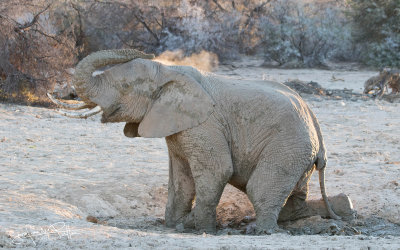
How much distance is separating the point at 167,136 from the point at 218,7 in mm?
17837

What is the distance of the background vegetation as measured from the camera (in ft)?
56.2

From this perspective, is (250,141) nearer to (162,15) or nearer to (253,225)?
(253,225)

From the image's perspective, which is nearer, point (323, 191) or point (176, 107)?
point (176, 107)

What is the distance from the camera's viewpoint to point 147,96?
553cm

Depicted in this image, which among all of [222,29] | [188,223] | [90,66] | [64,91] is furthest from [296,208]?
[222,29]

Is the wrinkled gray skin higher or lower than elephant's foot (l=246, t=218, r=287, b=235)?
higher

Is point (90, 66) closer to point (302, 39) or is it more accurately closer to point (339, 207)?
point (339, 207)

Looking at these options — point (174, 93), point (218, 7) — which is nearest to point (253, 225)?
point (174, 93)

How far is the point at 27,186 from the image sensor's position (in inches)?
264

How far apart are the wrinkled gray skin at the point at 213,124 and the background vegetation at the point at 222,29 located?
790 centimetres

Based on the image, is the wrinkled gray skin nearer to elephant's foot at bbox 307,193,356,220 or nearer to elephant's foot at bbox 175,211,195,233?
elephant's foot at bbox 175,211,195,233

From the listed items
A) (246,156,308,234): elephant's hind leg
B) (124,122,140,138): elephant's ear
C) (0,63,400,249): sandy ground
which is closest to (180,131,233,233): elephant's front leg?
(246,156,308,234): elephant's hind leg

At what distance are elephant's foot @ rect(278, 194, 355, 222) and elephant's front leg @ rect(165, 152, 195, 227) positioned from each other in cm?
95

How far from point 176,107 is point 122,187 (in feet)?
6.42
